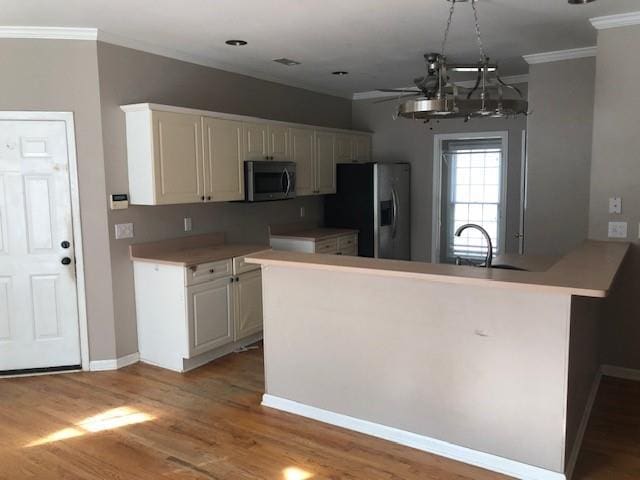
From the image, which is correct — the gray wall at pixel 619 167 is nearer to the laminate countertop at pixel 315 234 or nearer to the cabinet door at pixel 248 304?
the laminate countertop at pixel 315 234

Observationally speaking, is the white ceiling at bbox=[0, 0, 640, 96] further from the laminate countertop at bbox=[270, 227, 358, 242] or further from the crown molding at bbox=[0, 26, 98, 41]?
→ the laminate countertop at bbox=[270, 227, 358, 242]

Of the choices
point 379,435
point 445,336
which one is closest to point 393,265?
point 445,336

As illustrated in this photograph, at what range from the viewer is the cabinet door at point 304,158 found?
5.54 metres

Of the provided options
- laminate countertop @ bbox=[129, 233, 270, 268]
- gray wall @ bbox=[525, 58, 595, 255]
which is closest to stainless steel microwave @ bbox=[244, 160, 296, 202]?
laminate countertop @ bbox=[129, 233, 270, 268]

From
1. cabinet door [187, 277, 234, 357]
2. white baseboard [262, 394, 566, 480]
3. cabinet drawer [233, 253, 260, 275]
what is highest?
cabinet drawer [233, 253, 260, 275]

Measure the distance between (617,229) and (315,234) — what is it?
2975mm

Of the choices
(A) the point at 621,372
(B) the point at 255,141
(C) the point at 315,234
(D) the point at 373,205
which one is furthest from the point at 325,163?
(A) the point at 621,372

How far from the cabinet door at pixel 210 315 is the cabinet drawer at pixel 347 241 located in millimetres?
1753

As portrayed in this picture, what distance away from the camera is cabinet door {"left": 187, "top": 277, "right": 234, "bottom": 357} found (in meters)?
4.12

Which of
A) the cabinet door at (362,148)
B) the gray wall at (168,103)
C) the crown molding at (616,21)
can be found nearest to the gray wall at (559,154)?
the crown molding at (616,21)

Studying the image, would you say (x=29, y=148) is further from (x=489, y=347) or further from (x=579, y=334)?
(x=579, y=334)

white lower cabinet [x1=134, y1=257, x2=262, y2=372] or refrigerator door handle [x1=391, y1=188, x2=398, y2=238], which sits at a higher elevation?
refrigerator door handle [x1=391, y1=188, x2=398, y2=238]

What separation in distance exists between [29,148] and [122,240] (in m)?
0.96

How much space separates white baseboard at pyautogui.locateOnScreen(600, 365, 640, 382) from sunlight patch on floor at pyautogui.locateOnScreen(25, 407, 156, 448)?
328 centimetres
